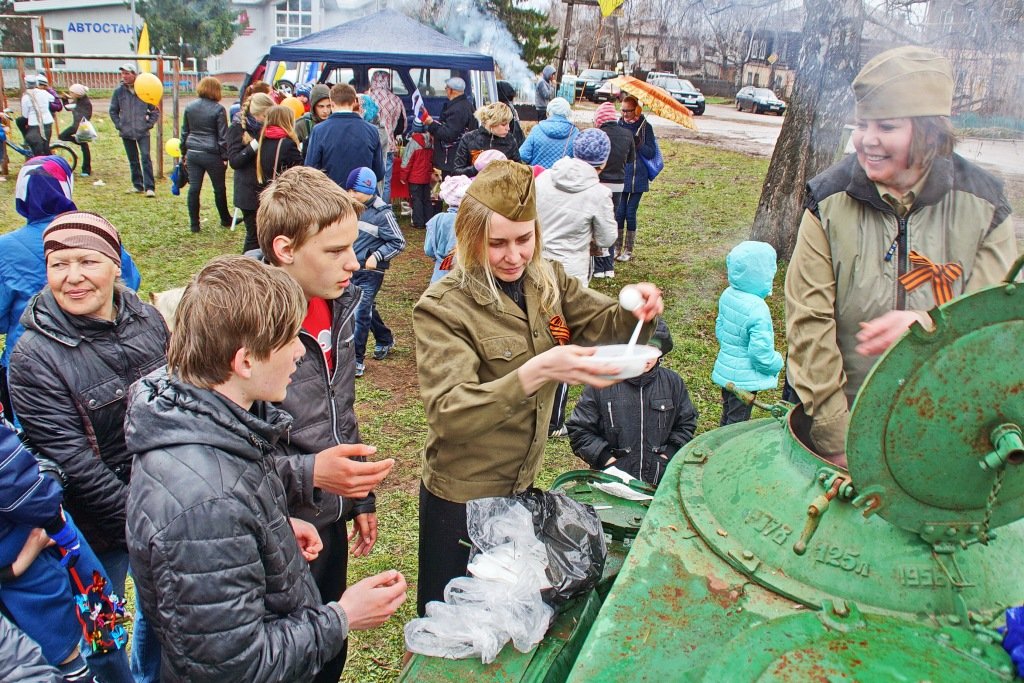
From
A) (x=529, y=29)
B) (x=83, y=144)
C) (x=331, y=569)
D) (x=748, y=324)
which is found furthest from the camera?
(x=529, y=29)

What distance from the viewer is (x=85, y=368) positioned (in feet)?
8.46

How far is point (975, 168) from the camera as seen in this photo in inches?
87.6

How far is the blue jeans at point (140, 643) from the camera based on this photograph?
2.83m

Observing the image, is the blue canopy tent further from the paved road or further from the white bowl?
the white bowl

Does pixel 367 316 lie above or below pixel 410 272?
above

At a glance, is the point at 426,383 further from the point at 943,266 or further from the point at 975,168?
the point at 975,168

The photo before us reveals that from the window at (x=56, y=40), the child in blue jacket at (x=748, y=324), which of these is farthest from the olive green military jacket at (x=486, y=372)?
the window at (x=56, y=40)

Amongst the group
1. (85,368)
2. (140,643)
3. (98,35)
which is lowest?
(140,643)

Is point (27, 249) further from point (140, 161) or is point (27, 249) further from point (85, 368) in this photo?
point (140, 161)

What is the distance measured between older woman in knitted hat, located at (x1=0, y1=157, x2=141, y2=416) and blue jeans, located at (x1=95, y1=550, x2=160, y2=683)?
1.10 meters

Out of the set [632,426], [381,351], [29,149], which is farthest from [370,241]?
[29,149]

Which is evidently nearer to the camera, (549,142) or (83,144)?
(549,142)

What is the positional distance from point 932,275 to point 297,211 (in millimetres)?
1823

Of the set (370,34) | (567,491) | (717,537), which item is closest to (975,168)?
(717,537)
